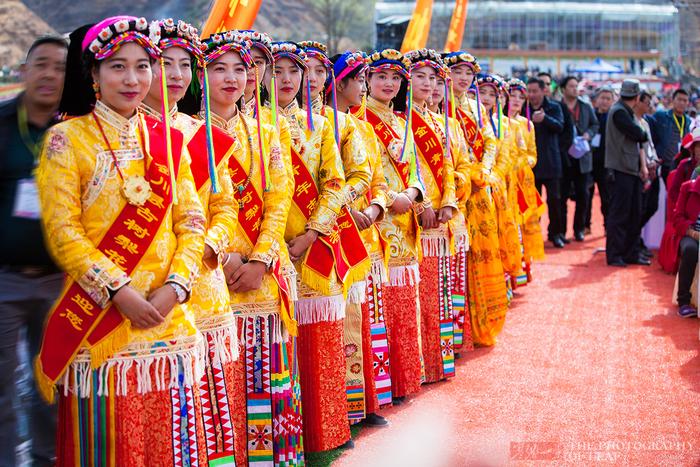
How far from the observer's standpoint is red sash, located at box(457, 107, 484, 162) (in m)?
7.92

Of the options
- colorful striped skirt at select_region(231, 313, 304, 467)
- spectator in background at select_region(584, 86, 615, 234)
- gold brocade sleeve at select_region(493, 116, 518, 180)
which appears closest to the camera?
colorful striped skirt at select_region(231, 313, 304, 467)

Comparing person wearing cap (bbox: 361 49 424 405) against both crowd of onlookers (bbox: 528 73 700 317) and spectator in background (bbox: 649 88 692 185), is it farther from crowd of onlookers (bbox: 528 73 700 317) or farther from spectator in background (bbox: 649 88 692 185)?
spectator in background (bbox: 649 88 692 185)

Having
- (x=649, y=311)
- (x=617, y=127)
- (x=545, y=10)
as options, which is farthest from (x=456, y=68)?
(x=545, y=10)

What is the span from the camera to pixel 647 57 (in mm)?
78500

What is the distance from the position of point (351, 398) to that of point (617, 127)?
276 inches

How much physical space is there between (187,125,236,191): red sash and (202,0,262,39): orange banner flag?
165cm

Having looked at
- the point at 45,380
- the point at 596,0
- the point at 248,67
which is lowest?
the point at 45,380

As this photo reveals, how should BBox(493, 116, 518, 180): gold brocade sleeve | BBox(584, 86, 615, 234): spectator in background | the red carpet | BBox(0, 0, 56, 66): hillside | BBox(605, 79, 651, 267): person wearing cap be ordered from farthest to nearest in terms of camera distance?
BBox(584, 86, 615, 234): spectator in background → BBox(605, 79, 651, 267): person wearing cap → BBox(0, 0, 56, 66): hillside → BBox(493, 116, 518, 180): gold brocade sleeve → the red carpet

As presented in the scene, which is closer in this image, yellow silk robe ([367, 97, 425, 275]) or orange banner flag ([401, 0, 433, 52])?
yellow silk robe ([367, 97, 425, 275])

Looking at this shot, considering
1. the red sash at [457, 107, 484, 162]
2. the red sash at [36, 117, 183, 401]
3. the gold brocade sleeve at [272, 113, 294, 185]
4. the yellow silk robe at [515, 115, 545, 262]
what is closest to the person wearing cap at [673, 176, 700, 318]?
the yellow silk robe at [515, 115, 545, 262]

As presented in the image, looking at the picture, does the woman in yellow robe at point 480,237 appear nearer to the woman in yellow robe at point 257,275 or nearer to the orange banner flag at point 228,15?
the orange banner flag at point 228,15

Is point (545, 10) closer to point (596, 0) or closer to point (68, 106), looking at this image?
point (596, 0)

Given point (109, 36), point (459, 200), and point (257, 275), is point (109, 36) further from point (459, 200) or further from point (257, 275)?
point (459, 200)
